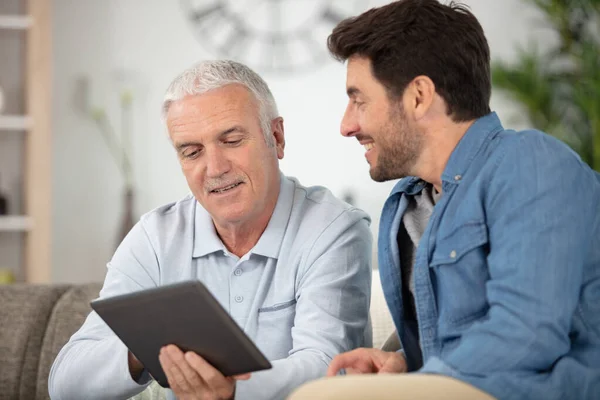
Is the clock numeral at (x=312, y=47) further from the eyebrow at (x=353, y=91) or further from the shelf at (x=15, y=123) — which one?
the eyebrow at (x=353, y=91)

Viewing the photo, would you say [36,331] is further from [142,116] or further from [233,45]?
[233,45]

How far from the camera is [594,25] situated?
4969mm

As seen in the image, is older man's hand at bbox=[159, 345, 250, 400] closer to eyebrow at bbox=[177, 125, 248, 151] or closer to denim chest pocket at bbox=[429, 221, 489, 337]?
denim chest pocket at bbox=[429, 221, 489, 337]

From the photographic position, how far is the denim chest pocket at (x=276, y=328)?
1979mm

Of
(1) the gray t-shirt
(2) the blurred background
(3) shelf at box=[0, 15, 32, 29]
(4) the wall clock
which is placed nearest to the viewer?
(1) the gray t-shirt

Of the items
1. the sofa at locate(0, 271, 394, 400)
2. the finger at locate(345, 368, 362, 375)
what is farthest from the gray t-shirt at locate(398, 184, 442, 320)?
the sofa at locate(0, 271, 394, 400)

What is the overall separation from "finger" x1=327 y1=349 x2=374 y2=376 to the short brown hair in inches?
19.8

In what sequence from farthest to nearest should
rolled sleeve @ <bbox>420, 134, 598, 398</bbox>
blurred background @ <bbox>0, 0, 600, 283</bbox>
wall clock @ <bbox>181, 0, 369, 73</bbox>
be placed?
wall clock @ <bbox>181, 0, 369, 73</bbox> → blurred background @ <bbox>0, 0, 600, 283</bbox> → rolled sleeve @ <bbox>420, 134, 598, 398</bbox>

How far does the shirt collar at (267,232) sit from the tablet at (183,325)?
1.46 feet

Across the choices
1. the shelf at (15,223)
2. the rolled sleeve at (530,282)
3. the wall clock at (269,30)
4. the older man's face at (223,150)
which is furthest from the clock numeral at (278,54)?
the rolled sleeve at (530,282)

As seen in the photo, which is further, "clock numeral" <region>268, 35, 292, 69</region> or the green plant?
"clock numeral" <region>268, 35, 292, 69</region>

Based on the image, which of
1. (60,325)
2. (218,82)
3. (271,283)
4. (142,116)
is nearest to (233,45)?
(142,116)

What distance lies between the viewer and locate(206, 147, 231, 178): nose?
6.47 feet

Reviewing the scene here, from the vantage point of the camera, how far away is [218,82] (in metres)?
2.02
